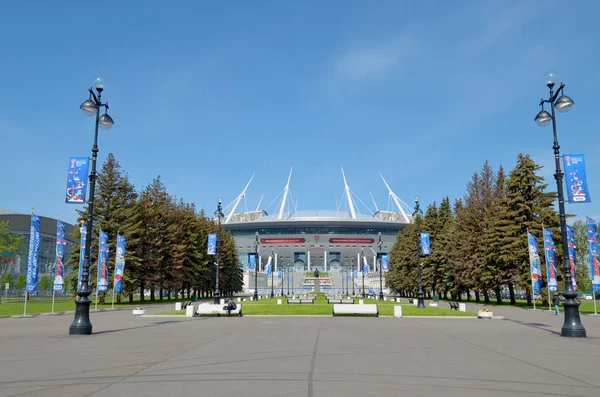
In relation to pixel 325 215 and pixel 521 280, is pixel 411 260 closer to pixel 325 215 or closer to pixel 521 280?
pixel 521 280

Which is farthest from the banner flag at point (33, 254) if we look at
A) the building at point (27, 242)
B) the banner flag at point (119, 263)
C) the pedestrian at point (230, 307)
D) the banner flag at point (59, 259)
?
the building at point (27, 242)

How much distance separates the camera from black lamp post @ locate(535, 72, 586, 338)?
53.6 ft

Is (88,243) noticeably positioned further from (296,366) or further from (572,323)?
(572,323)

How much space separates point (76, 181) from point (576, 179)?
18708mm

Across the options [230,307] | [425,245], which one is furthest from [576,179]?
[425,245]

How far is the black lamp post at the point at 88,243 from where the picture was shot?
16.6m

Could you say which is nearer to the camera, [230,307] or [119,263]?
[230,307]

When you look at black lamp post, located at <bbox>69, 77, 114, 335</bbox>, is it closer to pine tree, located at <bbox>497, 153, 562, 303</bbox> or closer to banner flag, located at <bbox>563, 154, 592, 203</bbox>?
banner flag, located at <bbox>563, 154, 592, 203</bbox>

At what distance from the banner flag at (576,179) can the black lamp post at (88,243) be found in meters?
17.2

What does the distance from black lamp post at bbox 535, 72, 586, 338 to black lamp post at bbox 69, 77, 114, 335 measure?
1625 centimetres

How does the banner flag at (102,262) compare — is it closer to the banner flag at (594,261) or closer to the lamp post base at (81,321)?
the lamp post base at (81,321)

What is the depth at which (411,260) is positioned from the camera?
67625 mm

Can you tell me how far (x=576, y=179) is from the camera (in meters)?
17.8

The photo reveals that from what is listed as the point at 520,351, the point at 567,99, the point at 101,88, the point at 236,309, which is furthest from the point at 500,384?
the point at 236,309
